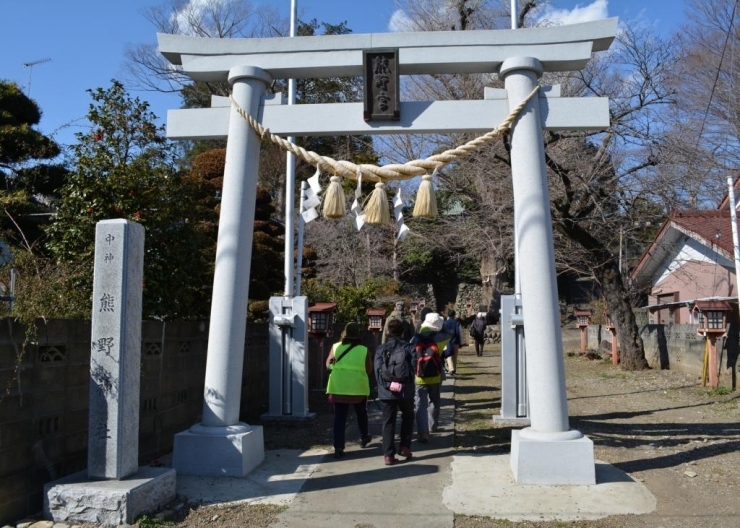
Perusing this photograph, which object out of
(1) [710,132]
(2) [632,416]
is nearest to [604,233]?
(1) [710,132]

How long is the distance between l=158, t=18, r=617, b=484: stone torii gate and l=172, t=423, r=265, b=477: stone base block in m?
0.01

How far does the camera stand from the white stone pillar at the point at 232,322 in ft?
22.4

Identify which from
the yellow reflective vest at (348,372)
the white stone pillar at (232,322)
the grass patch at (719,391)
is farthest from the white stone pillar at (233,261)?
the grass patch at (719,391)

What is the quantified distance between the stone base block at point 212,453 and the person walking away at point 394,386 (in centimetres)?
157

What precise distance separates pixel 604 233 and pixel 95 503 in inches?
614

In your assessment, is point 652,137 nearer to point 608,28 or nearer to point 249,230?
point 608,28

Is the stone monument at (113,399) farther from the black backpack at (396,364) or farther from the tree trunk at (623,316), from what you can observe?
the tree trunk at (623,316)

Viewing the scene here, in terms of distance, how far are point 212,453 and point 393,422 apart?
1959mm

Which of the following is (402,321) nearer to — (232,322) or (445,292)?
(232,322)

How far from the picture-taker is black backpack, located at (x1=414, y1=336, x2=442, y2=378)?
8680 mm

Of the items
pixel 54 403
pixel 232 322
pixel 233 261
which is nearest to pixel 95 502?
pixel 54 403

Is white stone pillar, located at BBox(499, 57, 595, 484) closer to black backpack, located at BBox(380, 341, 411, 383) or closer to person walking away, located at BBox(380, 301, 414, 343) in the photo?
black backpack, located at BBox(380, 341, 411, 383)

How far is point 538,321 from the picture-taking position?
6680 mm

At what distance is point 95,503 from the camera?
5.30 meters
